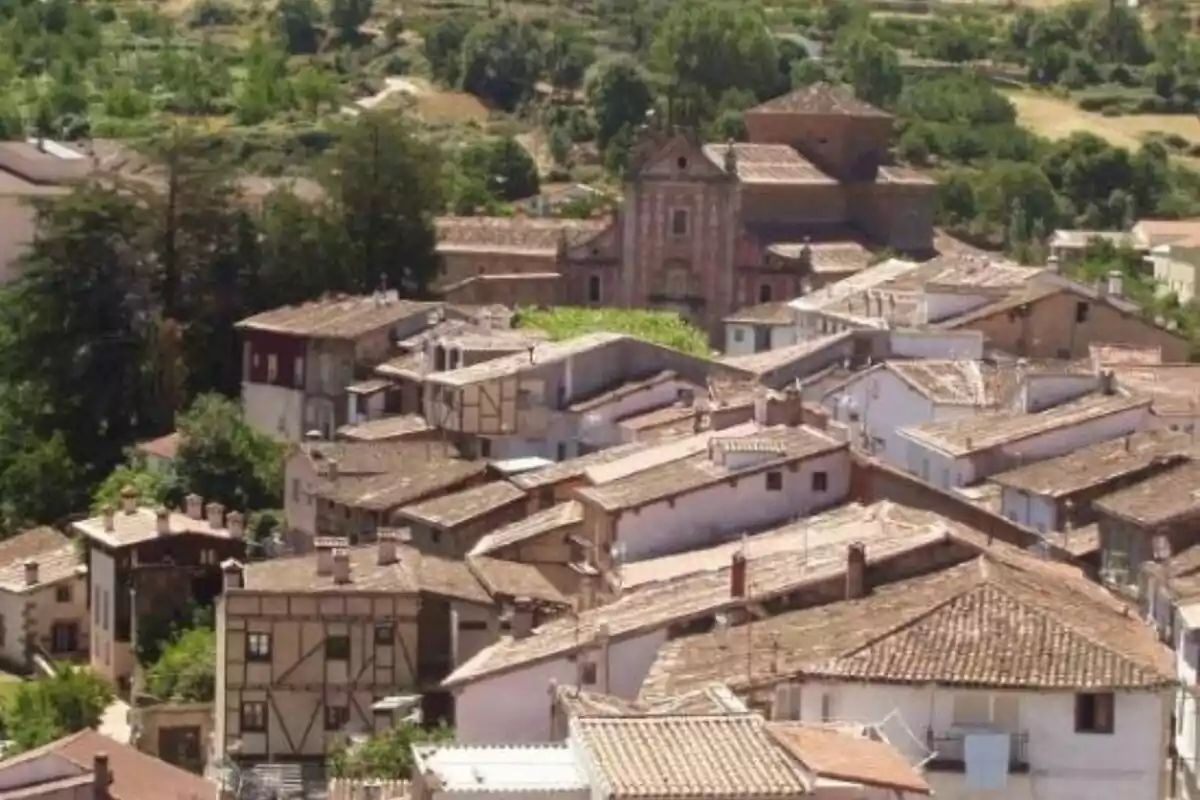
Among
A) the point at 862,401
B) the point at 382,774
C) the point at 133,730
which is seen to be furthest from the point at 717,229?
the point at 382,774

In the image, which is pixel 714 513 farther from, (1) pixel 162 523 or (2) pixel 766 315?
(2) pixel 766 315

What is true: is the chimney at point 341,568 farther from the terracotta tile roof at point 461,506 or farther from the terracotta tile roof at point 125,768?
the terracotta tile roof at point 461,506

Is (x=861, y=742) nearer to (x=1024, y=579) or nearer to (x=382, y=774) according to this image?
(x=1024, y=579)

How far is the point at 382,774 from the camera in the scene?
38.0 metres

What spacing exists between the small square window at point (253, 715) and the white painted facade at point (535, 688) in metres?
8.83

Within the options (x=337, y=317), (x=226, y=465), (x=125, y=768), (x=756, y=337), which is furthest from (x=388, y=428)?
(x=125, y=768)

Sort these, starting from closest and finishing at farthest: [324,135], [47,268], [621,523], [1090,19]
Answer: [621,523]
[47,268]
[324,135]
[1090,19]

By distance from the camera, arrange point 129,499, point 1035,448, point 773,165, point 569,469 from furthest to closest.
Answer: point 773,165, point 129,499, point 1035,448, point 569,469

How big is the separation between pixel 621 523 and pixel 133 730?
8.77 m

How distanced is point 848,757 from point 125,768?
1689 centimetres

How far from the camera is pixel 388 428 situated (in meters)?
61.1

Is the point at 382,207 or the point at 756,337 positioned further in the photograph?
the point at 382,207

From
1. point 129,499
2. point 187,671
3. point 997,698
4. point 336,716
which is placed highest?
point 997,698

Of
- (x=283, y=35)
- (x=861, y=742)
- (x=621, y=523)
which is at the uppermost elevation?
(x=861, y=742)
